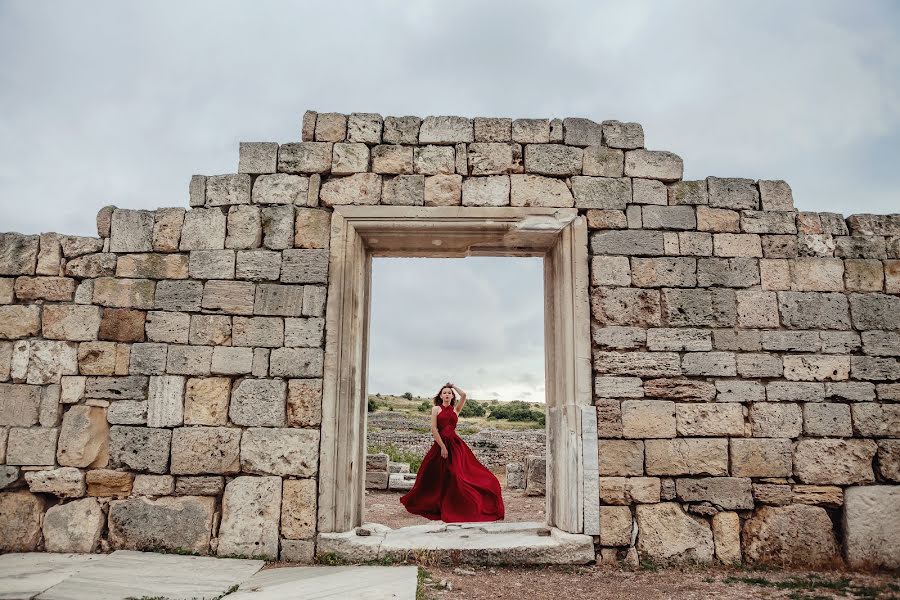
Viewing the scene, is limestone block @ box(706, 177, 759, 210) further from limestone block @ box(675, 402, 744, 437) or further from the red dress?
the red dress

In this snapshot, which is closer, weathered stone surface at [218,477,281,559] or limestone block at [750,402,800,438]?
weathered stone surface at [218,477,281,559]

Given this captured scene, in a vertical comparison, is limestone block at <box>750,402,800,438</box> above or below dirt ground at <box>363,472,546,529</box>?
above

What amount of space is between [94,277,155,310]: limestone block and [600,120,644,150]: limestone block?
4539 mm

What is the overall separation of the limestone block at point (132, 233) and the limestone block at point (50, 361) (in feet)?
3.27

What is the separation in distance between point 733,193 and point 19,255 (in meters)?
6.82

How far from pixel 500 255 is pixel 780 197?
2756 millimetres

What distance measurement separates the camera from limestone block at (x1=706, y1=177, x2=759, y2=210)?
17.8 feet

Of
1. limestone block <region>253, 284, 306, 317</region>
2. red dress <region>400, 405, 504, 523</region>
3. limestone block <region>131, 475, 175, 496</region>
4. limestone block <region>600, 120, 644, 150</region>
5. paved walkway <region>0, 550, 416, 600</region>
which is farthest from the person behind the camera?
red dress <region>400, 405, 504, 523</region>

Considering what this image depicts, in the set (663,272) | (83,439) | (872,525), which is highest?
(663,272)

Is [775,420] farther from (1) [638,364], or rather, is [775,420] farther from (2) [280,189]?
(2) [280,189]

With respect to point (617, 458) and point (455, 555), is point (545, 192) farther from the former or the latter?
point (455, 555)

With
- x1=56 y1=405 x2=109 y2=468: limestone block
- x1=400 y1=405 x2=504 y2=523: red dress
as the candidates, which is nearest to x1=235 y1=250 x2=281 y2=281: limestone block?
x1=56 y1=405 x2=109 y2=468: limestone block

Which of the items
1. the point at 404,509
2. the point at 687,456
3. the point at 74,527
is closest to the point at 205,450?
the point at 74,527

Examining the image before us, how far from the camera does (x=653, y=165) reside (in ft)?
18.0
